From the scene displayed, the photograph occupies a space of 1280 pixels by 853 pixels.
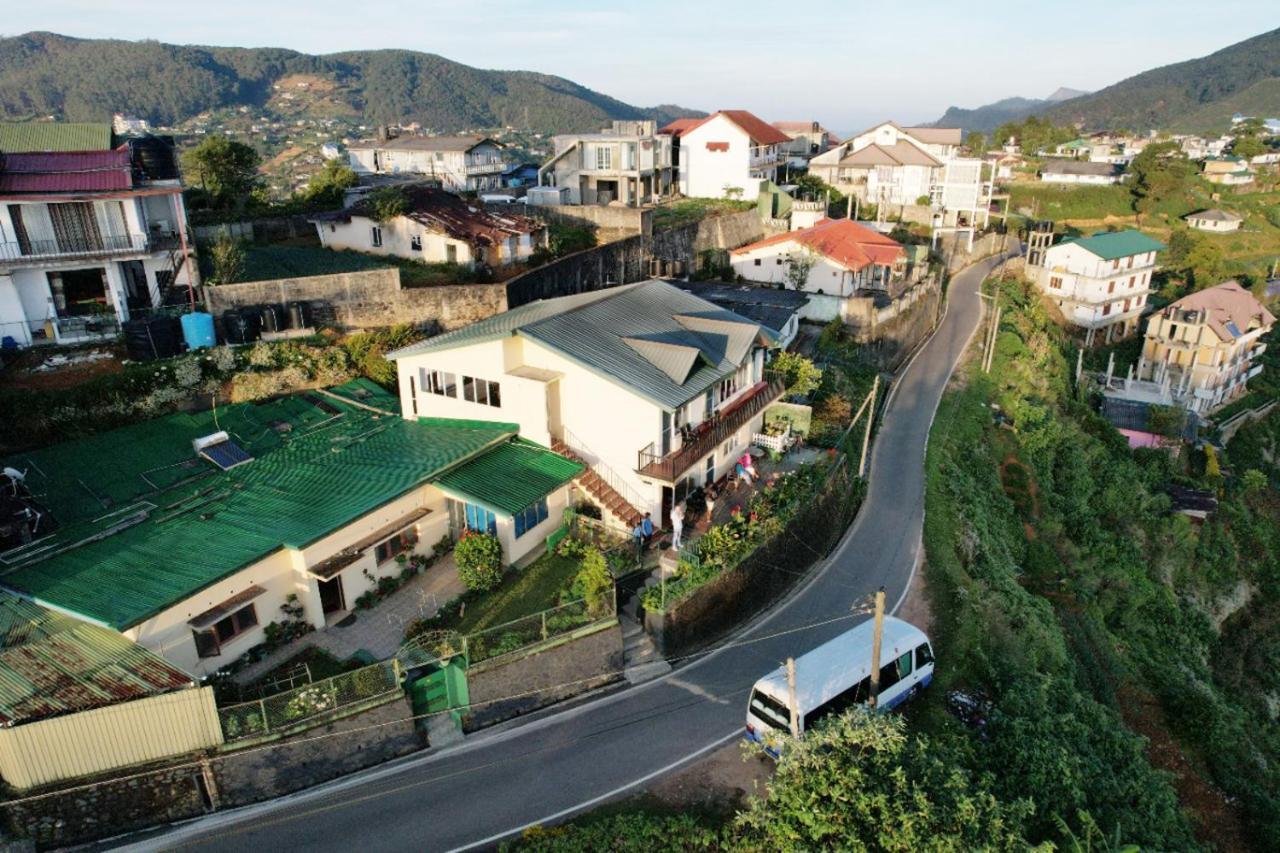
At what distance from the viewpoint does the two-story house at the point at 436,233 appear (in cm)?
3656

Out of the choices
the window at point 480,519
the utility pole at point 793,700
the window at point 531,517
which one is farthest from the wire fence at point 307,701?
the utility pole at point 793,700

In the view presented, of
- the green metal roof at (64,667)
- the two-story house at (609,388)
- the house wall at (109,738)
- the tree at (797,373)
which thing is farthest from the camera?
the tree at (797,373)

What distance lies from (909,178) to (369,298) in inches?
2046

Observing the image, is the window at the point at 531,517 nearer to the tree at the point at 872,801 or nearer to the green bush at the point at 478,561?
the green bush at the point at 478,561

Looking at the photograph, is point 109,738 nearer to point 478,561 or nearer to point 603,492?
point 478,561

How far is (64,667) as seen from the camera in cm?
1523

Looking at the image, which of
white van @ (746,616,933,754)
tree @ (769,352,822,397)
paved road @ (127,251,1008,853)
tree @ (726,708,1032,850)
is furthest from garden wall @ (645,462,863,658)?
tree @ (726,708,1032,850)

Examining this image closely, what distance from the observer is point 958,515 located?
27.9 metres

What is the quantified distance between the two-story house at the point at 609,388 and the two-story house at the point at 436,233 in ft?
37.1

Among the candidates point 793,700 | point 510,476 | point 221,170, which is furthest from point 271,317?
point 793,700

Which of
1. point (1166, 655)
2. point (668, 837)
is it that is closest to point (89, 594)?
point (668, 837)

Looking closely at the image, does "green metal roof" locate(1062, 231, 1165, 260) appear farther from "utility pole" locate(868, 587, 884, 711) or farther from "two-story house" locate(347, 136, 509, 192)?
"utility pole" locate(868, 587, 884, 711)

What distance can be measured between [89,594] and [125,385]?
993 centimetres

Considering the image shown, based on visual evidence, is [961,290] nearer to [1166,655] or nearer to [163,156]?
[1166,655]
